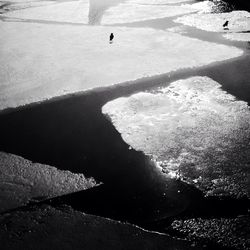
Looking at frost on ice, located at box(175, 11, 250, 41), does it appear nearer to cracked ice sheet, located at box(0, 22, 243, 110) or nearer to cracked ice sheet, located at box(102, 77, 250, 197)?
cracked ice sheet, located at box(0, 22, 243, 110)

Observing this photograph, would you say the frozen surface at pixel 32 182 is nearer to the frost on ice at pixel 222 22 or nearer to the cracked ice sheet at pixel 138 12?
the frost on ice at pixel 222 22

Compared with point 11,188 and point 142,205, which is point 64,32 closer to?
point 11,188

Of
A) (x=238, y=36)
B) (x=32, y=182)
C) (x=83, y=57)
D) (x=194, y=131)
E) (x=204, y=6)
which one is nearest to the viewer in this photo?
(x=32, y=182)

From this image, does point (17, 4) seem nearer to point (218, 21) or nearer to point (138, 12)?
point (138, 12)

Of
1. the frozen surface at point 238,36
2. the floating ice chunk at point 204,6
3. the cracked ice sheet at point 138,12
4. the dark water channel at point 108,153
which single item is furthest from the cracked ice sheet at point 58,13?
the dark water channel at point 108,153

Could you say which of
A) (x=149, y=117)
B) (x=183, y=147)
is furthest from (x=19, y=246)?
(x=149, y=117)

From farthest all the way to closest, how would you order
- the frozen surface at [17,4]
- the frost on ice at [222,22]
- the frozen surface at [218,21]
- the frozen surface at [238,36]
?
the frozen surface at [17,4] < the frozen surface at [218,21] < the frost on ice at [222,22] < the frozen surface at [238,36]

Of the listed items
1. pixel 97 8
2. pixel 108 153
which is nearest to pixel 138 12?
pixel 97 8
